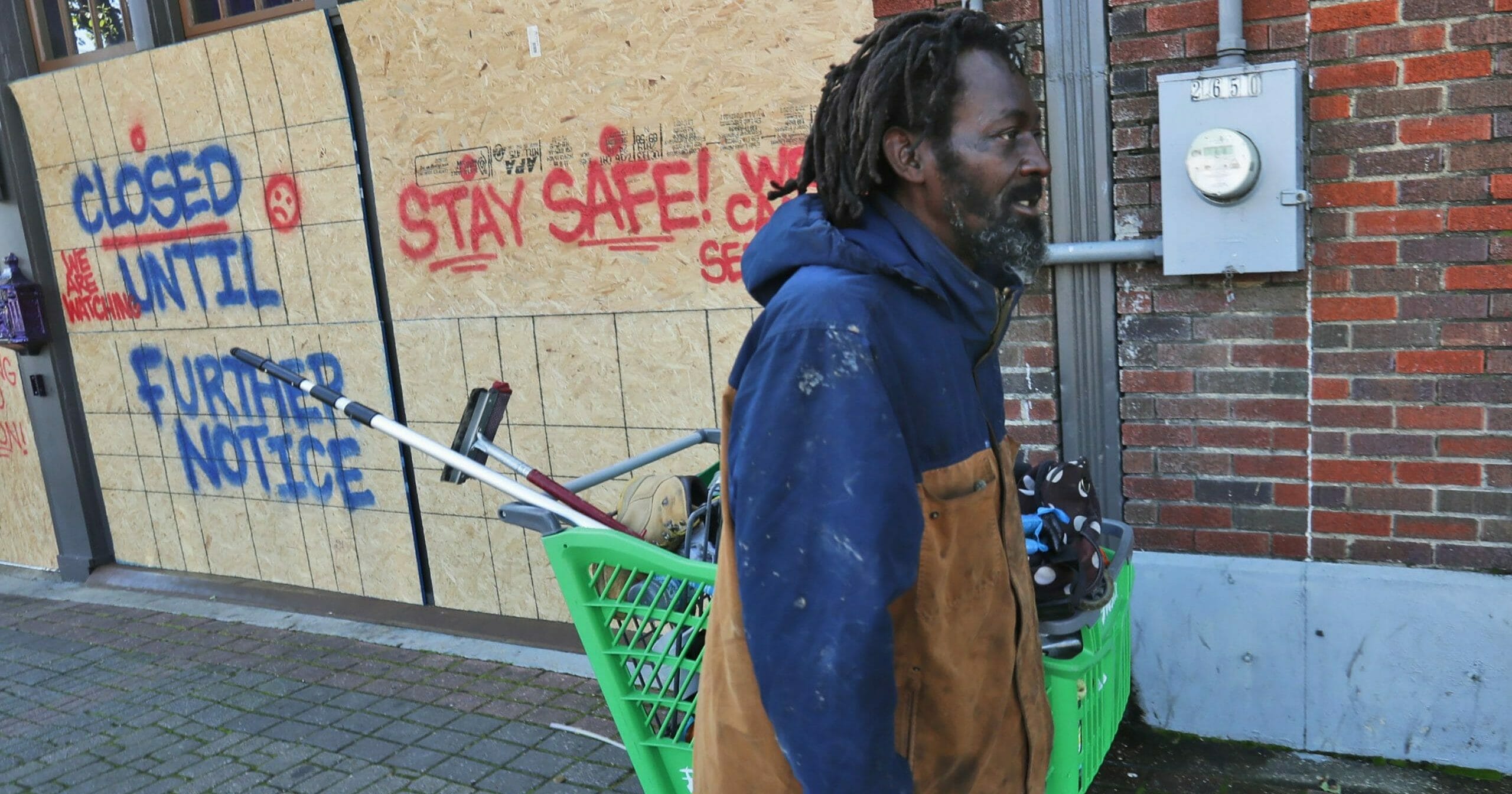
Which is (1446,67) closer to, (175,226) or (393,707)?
(393,707)

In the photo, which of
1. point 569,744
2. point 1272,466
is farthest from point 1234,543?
point 569,744

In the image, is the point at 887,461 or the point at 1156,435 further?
the point at 1156,435

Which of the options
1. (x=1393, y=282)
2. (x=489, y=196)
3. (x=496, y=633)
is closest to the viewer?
(x=1393, y=282)

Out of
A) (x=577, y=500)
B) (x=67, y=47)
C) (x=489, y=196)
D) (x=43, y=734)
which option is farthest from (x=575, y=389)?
(x=67, y=47)

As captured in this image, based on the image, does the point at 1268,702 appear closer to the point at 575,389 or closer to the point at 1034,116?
the point at 1034,116

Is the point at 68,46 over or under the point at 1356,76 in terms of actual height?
over

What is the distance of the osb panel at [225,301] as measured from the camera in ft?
19.0

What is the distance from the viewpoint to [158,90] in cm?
629

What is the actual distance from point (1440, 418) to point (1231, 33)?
1.25 meters

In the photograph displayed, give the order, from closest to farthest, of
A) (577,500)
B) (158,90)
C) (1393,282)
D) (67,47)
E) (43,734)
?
(577,500), (1393,282), (43,734), (158,90), (67,47)

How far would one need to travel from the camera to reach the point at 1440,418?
3430 millimetres

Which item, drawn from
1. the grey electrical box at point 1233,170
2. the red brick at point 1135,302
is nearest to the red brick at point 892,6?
the grey electrical box at point 1233,170

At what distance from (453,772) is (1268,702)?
2740mm

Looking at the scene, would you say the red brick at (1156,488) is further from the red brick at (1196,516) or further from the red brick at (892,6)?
the red brick at (892,6)
